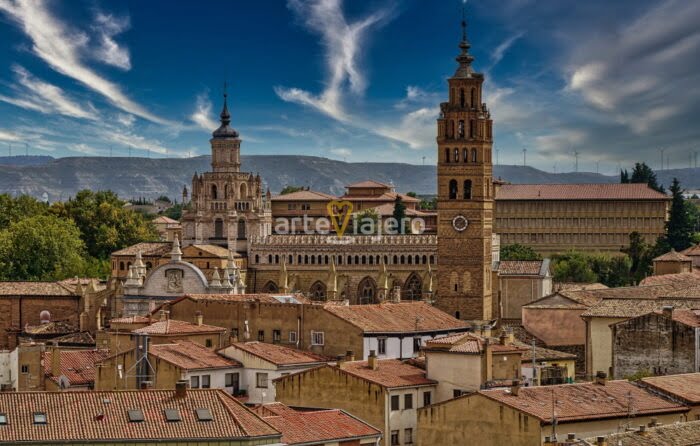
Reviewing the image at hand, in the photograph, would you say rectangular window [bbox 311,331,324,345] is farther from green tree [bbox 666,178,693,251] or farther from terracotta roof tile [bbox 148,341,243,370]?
green tree [bbox 666,178,693,251]

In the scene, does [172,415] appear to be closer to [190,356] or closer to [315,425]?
[315,425]

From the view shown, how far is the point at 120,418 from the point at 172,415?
1.29 m

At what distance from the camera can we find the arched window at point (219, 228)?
113250 millimetres

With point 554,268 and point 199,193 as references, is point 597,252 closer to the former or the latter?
point 554,268

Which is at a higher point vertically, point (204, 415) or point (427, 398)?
point (204, 415)

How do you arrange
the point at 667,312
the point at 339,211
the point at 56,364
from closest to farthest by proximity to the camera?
1. the point at 667,312
2. the point at 56,364
3. the point at 339,211

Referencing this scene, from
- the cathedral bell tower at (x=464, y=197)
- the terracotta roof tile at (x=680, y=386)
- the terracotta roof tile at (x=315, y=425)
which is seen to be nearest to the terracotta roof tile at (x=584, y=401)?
the terracotta roof tile at (x=680, y=386)

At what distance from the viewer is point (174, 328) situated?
62.3 m

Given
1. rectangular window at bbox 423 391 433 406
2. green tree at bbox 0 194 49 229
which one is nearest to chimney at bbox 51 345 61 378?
rectangular window at bbox 423 391 433 406

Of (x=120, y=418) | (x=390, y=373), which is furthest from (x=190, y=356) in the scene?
(x=120, y=418)

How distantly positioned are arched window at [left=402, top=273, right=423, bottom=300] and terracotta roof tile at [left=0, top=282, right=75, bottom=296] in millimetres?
23862

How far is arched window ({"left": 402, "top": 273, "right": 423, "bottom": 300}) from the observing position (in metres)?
105

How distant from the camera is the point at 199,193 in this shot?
11500 cm

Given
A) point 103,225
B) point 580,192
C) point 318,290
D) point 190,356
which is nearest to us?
point 190,356
